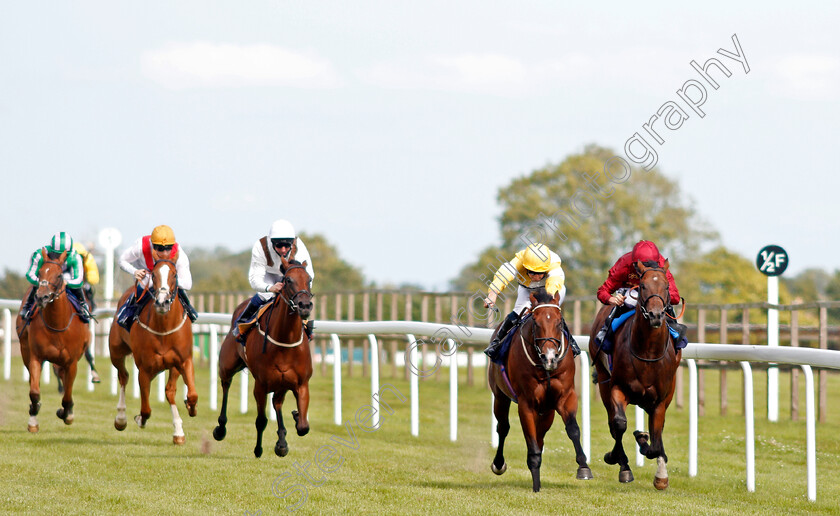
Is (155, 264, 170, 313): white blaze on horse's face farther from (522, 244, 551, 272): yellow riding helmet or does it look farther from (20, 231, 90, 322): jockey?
(522, 244, 551, 272): yellow riding helmet

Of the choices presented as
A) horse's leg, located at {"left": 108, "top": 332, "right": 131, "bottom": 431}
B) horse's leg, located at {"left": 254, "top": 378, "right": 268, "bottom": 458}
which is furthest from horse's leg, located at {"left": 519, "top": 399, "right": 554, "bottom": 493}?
horse's leg, located at {"left": 108, "top": 332, "right": 131, "bottom": 431}

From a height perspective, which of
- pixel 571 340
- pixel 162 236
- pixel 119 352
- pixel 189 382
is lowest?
pixel 189 382

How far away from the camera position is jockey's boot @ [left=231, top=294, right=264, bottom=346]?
862cm

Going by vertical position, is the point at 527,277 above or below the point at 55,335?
above

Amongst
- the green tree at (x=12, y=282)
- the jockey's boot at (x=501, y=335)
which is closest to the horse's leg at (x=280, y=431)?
the jockey's boot at (x=501, y=335)

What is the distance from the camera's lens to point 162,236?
30.3ft

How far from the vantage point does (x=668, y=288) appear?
712 centimetres

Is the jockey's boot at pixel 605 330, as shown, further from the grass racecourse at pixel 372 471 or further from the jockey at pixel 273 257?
the jockey at pixel 273 257

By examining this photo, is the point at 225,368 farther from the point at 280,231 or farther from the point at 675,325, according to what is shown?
the point at 675,325

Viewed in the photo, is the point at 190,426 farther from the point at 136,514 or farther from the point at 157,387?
the point at 136,514

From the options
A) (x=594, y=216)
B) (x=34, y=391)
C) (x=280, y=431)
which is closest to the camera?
(x=280, y=431)

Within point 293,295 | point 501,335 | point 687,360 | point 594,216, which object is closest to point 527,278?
point 501,335

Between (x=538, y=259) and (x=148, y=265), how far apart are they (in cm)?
400

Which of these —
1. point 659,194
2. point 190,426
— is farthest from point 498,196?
Answer: point 190,426
